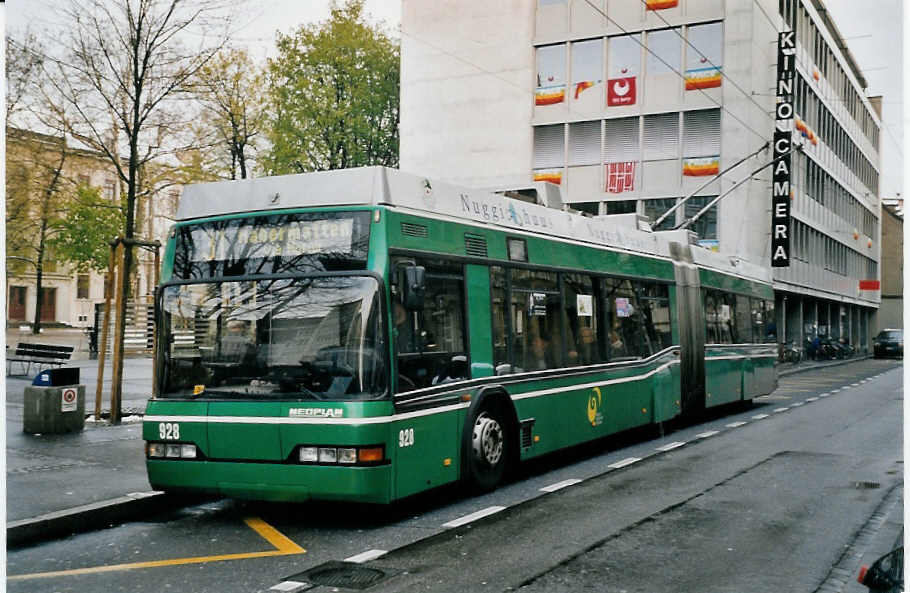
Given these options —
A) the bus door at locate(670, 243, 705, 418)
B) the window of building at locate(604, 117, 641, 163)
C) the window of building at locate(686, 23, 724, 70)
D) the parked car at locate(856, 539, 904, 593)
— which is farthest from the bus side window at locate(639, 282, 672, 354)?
the window of building at locate(604, 117, 641, 163)

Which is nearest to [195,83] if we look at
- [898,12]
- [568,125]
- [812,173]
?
[898,12]

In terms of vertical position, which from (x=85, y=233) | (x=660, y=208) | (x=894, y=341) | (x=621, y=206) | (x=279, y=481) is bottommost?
(x=279, y=481)

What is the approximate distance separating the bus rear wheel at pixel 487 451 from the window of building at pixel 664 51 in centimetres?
2900

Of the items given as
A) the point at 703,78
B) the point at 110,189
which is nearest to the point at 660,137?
the point at 703,78

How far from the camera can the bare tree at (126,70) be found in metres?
15.3

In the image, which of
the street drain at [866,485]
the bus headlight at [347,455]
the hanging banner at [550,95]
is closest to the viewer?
the bus headlight at [347,455]

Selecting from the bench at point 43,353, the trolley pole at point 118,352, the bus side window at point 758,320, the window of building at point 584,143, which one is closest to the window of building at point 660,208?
the window of building at point 584,143

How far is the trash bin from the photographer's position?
41.6 ft

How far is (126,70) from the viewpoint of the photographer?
1580 centimetres

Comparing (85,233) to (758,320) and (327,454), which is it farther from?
(758,320)

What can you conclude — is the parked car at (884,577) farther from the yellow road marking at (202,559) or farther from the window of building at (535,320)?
the window of building at (535,320)

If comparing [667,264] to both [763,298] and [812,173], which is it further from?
[812,173]

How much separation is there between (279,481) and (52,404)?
6192 mm

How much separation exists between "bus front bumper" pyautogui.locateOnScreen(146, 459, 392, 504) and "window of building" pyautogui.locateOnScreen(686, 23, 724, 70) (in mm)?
31019
